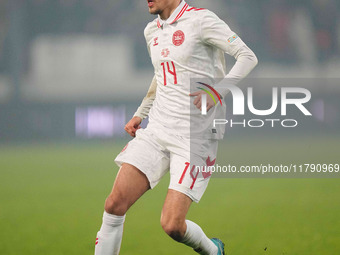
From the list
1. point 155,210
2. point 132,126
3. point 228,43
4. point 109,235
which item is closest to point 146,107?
point 132,126

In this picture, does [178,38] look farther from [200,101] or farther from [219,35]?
[200,101]

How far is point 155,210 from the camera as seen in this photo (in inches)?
256

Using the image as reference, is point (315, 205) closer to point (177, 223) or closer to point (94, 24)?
point (177, 223)

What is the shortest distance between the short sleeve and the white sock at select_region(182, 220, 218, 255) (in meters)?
1.04

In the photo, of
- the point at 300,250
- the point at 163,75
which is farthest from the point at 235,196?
the point at 163,75

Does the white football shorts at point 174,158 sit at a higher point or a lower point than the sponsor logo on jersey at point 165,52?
lower

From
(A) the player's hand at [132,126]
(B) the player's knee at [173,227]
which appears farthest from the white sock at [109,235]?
(A) the player's hand at [132,126]

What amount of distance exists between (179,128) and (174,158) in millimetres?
183

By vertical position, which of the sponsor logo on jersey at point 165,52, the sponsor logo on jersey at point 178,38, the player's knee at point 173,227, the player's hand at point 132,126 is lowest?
the player's knee at point 173,227

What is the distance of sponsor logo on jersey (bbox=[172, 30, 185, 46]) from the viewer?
361 centimetres

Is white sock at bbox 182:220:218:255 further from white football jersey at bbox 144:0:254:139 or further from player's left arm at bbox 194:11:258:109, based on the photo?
player's left arm at bbox 194:11:258:109

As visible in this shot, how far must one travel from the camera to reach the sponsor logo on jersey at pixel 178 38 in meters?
3.61

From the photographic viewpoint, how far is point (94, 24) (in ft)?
51.5

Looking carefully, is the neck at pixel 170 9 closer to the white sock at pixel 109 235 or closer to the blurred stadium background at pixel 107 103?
the white sock at pixel 109 235
